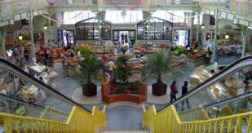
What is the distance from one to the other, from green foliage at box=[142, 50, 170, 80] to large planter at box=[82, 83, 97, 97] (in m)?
2.23

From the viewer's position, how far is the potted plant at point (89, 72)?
1568cm

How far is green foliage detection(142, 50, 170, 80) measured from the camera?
1573 cm

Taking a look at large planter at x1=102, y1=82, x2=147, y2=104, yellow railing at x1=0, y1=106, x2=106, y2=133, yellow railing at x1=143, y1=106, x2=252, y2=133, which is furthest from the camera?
large planter at x1=102, y1=82, x2=147, y2=104

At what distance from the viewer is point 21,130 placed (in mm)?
3518

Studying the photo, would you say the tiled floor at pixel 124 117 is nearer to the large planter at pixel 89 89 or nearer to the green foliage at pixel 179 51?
the large planter at pixel 89 89

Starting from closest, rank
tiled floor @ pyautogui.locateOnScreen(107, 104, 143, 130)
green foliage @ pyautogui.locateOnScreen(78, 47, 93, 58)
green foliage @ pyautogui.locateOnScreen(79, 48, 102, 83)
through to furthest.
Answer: tiled floor @ pyautogui.locateOnScreen(107, 104, 143, 130)
green foliage @ pyautogui.locateOnScreen(79, 48, 102, 83)
green foliage @ pyautogui.locateOnScreen(78, 47, 93, 58)

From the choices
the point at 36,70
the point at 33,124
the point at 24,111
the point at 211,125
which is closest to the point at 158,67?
the point at 36,70

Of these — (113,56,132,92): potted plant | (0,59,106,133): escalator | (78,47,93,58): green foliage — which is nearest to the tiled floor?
(113,56,132,92): potted plant

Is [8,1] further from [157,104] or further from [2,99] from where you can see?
[2,99]

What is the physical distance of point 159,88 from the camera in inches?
650

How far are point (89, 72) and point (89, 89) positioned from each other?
0.93 metres

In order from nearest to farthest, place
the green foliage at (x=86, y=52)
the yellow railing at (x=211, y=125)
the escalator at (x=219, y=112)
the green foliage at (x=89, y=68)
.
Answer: the yellow railing at (x=211, y=125) < the escalator at (x=219, y=112) < the green foliage at (x=89, y=68) < the green foliage at (x=86, y=52)

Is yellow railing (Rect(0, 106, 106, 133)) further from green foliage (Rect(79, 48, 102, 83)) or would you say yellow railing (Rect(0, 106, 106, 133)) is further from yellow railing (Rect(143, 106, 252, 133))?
green foliage (Rect(79, 48, 102, 83))

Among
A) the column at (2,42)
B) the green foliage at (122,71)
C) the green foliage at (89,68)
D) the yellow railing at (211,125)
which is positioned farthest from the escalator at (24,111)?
the column at (2,42)
